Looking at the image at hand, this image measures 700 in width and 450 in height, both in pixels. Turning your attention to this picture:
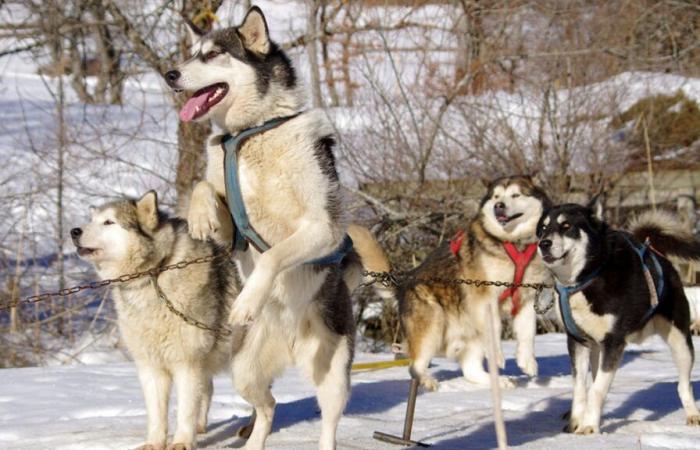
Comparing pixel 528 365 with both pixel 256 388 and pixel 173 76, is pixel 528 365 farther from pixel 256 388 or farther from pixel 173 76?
pixel 173 76

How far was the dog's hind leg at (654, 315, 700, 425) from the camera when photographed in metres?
6.02

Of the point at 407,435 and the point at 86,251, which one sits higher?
the point at 86,251

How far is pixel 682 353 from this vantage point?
6082 millimetres

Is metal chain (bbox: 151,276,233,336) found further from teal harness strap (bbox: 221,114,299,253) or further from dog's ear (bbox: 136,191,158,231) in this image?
teal harness strap (bbox: 221,114,299,253)

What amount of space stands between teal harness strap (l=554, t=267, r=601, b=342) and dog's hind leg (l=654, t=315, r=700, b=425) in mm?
558

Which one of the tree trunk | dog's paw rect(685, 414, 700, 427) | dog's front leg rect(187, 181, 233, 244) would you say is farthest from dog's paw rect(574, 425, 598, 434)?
the tree trunk

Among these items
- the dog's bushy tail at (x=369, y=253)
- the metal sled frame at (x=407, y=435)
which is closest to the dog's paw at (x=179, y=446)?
the metal sled frame at (x=407, y=435)

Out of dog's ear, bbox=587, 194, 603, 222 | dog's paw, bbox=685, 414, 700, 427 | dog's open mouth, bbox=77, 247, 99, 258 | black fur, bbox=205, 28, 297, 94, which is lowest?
dog's paw, bbox=685, 414, 700, 427

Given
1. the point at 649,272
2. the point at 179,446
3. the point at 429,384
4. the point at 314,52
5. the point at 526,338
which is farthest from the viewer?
the point at 314,52

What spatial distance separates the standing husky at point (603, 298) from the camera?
573 cm

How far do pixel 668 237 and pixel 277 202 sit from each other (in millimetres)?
3322

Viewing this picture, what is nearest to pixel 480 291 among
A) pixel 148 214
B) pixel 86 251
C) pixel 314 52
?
pixel 148 214

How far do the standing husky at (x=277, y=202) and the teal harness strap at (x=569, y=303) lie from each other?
1.67 metres

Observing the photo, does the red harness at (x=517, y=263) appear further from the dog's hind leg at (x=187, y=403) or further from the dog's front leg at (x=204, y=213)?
the dog's front leg at (x=204, y=213)
